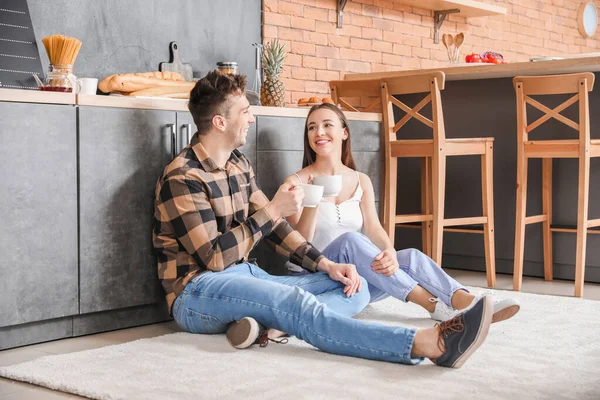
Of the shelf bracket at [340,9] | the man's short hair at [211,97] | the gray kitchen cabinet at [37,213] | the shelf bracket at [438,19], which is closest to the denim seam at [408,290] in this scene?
the man's short hair at [211,97]

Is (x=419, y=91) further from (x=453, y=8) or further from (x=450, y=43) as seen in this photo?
(x=453, y=8)

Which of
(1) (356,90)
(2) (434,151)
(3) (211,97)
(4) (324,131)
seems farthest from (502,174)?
(3) (211,97)

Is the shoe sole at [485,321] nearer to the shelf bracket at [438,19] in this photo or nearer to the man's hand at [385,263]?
the man's hand at [385,263]

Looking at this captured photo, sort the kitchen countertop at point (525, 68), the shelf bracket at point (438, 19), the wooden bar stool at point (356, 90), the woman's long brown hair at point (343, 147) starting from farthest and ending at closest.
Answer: the shelf bracket at point (438, 19) < the wooden bar stool at point (356, 90) < the kitchen countertop at point (525, 68) < the woman's long brown hair at point (343, 147)

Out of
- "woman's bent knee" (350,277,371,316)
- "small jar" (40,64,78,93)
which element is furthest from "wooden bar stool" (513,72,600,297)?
"small jar" (40,64,78,93)

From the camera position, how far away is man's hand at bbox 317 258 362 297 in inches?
113

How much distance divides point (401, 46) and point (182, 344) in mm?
3812

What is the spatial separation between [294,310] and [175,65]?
6.84 ft

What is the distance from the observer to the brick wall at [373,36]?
5.15 m

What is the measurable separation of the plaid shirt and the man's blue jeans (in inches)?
2.3

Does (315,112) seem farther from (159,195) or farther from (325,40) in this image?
(325,40)

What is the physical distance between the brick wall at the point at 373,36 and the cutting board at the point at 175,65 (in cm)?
78

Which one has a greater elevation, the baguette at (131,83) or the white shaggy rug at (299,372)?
the baguette at (131,83)

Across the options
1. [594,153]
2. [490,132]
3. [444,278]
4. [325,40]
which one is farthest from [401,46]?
[444,278]
